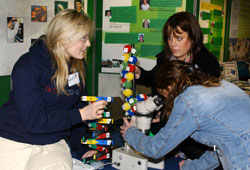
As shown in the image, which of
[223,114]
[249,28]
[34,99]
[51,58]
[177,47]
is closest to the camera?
[223,114]

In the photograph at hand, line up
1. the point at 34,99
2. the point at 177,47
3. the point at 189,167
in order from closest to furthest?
1. the point at 34,99
2. the point at 189,167
3. the point at 177,47

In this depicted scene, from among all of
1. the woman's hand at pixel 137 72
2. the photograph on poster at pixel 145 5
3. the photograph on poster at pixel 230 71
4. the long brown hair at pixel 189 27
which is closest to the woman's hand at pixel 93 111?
the woman's hand at pixel 137 72

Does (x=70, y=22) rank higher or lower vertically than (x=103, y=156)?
higher

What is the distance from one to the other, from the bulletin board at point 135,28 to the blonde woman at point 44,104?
1.05 metres

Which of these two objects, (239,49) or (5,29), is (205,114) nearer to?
(5,29)

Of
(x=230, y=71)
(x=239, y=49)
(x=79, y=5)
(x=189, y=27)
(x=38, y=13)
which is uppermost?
(x=79, y=5)

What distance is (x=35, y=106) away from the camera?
1514 millimetres

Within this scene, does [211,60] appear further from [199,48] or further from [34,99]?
[34,99]

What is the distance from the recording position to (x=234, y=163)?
134cm

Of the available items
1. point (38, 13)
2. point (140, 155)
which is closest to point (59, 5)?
point (38, 13)

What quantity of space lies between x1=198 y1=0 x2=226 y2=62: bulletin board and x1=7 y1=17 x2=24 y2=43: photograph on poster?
5.66 feet

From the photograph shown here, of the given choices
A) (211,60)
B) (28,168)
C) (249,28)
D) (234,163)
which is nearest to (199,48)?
(211,60)

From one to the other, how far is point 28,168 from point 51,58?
2.06 feet

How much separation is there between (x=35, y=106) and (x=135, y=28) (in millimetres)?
1562
